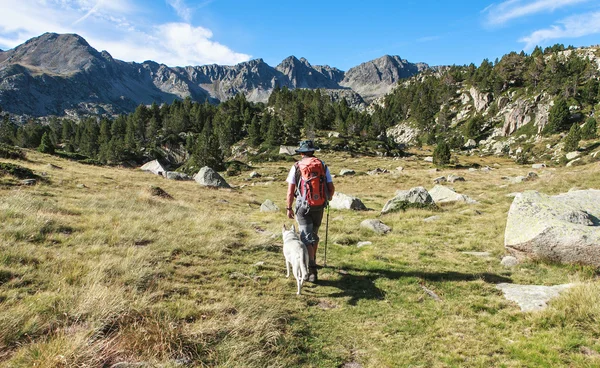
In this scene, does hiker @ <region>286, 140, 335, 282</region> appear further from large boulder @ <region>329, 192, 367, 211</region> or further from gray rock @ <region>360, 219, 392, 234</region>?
large boulder @ <region>329, 192, 367, 211</region>

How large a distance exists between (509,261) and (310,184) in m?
7.19

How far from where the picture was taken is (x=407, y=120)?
6437 inches

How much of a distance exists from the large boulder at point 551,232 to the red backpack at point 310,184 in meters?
6.77

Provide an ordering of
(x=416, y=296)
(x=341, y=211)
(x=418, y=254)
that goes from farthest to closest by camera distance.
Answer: (x=341, y=211)
(x=418, y=254)
(x=416, y=296)

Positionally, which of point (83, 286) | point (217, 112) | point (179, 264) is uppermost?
point (217, 112)

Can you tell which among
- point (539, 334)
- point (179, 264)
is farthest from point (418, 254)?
point (179, 264)

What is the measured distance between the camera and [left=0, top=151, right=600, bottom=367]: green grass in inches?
169

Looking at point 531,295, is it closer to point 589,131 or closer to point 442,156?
point 442,156

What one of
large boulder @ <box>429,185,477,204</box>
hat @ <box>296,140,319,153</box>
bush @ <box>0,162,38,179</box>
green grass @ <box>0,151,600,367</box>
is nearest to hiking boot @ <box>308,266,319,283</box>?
green grass @ <box>0,151,600,367</box>

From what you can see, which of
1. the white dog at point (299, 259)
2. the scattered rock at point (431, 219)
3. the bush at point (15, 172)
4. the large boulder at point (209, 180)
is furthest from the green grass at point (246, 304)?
the large boulder at point (209, 180)

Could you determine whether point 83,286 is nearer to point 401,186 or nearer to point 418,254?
point 418,254

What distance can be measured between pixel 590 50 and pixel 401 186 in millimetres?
160180

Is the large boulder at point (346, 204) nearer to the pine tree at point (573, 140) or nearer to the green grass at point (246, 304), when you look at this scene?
the green grass at point (246, 304)

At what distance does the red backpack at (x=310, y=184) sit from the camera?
7.37 metres
